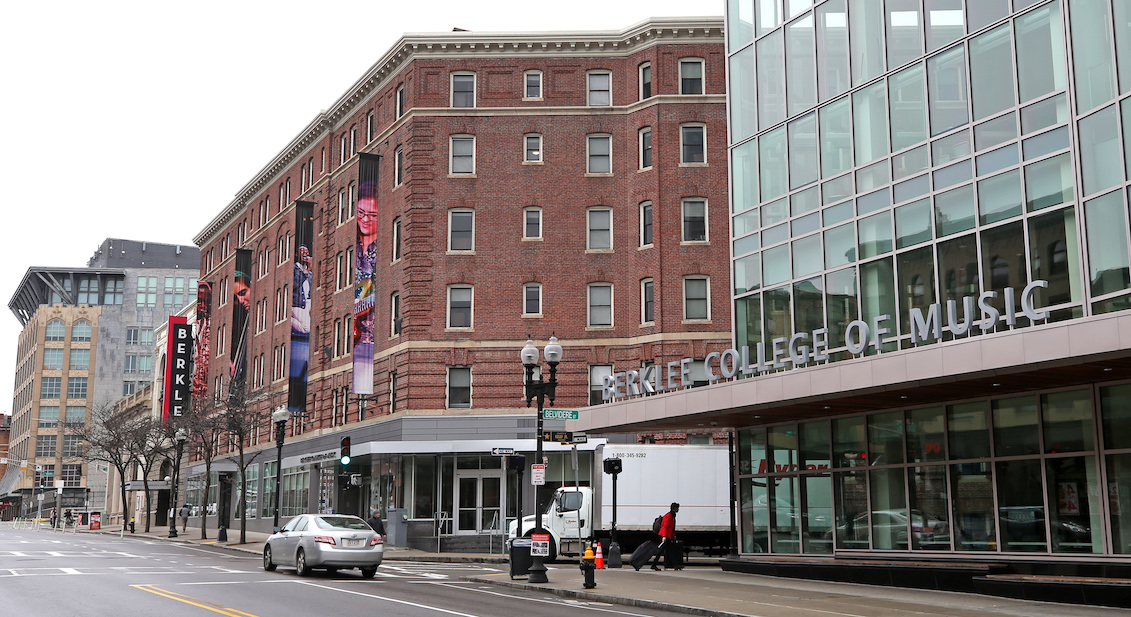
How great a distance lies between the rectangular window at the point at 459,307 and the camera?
145 feet

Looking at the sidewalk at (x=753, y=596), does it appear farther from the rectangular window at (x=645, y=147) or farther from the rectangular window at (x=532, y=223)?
the rectangular window at (x=645, y=147)

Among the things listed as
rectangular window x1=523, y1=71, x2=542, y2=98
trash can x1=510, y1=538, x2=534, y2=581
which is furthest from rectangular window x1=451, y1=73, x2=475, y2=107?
trash can x1=510, y1=538, x2=534, y2=581

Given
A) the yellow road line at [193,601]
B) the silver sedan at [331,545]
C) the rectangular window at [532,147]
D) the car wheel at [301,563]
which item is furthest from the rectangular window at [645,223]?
the yellow road line at [193,601]

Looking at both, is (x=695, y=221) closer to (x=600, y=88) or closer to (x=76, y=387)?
(x=600, y=88)

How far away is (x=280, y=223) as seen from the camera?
A: 6247 centimetres

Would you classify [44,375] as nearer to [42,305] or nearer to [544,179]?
[42,305]

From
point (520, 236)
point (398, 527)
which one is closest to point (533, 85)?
point (520, 236)

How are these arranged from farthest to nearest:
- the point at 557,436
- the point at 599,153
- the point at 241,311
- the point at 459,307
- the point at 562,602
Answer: the point at 241,311, the point at 599,153, the point at 459,307, the point at 557,436, the point at 562,602

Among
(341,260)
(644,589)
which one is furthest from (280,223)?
(644,589)

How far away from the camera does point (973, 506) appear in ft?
68.9

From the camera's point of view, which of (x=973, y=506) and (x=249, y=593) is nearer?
(x=249, y=593)

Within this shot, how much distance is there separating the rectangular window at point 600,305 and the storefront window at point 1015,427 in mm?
24281

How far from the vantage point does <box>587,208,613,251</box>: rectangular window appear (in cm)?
4466

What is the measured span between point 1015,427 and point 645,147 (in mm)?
26140
